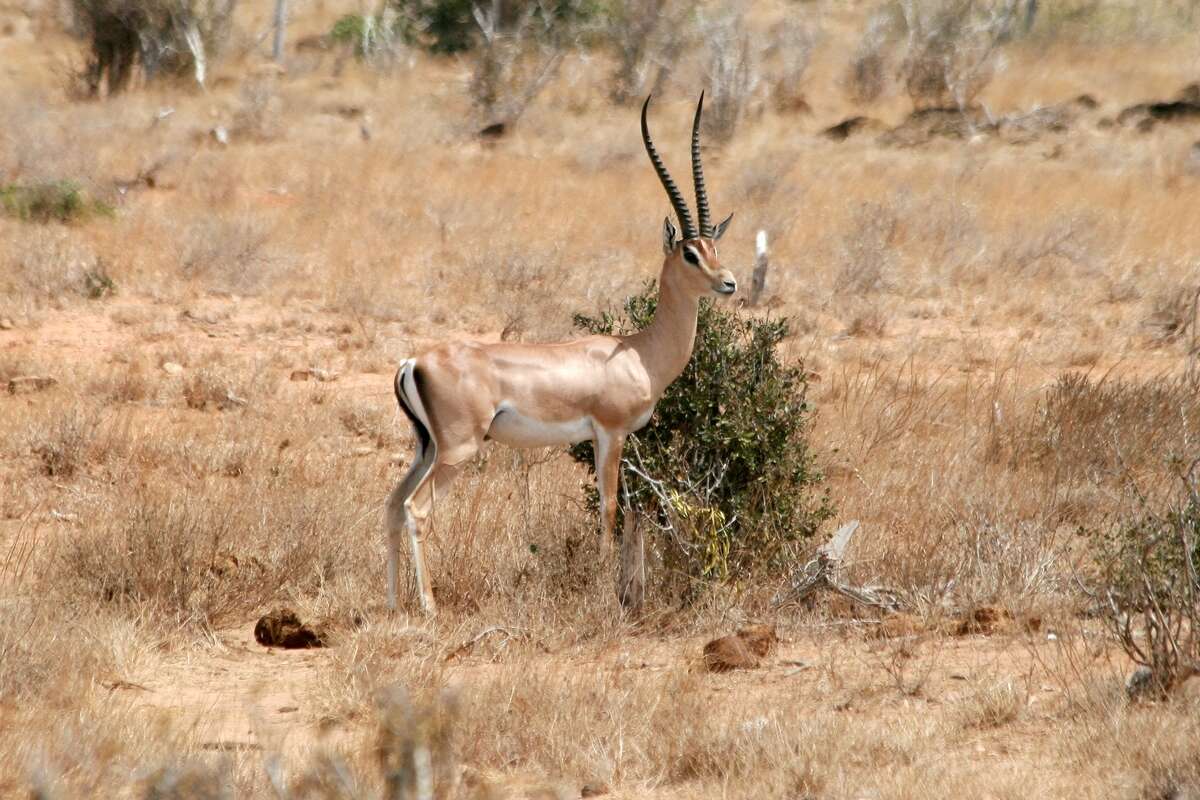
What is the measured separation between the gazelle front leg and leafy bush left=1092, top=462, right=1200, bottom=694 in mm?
1933

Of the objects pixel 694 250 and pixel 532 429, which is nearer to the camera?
pixel 532 429

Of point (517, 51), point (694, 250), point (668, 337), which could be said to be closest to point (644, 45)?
point (517, 51)

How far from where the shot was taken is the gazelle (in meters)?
6.12

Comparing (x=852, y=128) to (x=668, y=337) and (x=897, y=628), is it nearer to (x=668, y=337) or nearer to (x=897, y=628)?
(x=668, y=337)

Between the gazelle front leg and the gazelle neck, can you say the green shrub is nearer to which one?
the gazelle neck

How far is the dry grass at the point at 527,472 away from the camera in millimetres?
4695

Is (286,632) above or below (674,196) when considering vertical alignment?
below

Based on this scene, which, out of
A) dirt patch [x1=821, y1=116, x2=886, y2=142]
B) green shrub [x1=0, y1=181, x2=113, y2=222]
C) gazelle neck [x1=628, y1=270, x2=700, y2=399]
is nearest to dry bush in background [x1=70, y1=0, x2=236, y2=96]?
dirt patch [x1=821, y1=116, x2=886, y2=142]

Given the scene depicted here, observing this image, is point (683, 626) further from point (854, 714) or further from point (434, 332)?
point (434, 332)

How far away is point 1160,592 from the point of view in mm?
5578

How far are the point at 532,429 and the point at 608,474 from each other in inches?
15.0

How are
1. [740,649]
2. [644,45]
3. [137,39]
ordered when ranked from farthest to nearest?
[137,39] → [644,45] → [740,649]

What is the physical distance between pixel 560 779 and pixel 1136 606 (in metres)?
2.18

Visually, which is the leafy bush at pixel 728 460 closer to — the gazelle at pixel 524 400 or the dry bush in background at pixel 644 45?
the gazelle at pixel 524 400
